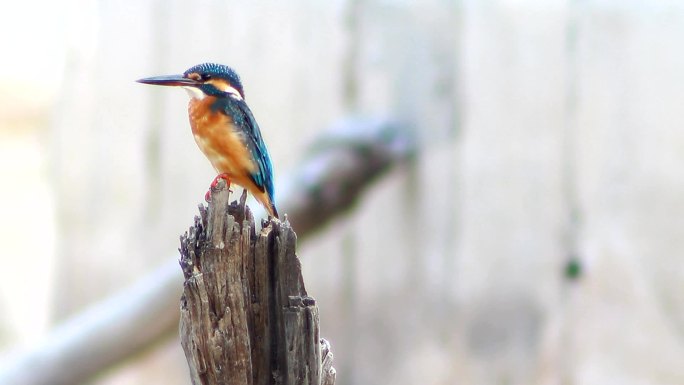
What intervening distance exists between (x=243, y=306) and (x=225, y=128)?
331mm

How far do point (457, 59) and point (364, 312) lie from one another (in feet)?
3.38

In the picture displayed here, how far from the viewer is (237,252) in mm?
1540

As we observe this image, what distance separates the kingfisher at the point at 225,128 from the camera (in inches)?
66.6

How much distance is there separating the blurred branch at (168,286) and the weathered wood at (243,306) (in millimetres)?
2097

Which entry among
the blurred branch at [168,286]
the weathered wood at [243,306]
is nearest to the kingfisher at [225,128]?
the weathered wood at [243,306]

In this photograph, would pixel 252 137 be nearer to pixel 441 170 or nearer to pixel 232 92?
pixel 232 92

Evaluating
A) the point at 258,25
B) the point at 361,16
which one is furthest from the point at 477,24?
the point at 258,25

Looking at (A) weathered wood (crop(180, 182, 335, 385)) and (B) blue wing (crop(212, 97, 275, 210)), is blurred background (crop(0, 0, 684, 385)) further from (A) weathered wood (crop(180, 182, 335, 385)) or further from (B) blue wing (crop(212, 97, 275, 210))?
(A) weathered wood (crop(180, 182, 335, 385))

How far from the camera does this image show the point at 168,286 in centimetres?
370

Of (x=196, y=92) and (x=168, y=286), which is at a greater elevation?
(x=196, y=92)

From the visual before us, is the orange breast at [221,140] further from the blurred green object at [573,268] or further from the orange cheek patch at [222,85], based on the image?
the blurred green object at [573,268]

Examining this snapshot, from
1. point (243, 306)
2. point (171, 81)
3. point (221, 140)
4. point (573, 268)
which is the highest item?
point (171, 81)

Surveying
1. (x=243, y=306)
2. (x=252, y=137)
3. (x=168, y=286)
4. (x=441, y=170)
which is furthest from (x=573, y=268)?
(x=243, y=306)

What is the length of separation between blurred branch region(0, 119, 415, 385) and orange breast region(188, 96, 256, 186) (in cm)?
194
